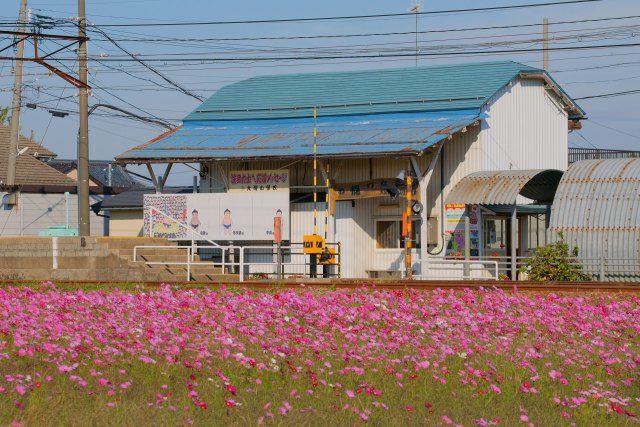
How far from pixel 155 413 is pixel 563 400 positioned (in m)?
4.37

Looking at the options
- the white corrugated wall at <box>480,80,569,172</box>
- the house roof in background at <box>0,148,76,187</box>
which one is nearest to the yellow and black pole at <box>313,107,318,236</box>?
the white corrugated wall at <box>480,80,569,172</box>

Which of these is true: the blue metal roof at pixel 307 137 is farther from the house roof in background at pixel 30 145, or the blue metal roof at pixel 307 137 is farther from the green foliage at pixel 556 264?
the house roof in background at pixel 30 145

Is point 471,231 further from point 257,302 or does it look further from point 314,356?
point 314,356

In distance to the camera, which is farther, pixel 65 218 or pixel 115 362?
pixel 65 218

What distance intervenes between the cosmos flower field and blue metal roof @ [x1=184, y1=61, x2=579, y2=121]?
18.6m

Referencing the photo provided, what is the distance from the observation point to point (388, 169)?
34.0 m

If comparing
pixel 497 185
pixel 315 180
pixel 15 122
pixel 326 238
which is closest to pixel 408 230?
pixel 497 185

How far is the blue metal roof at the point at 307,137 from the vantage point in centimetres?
3192

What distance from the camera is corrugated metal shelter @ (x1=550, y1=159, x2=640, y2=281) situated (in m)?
28.9

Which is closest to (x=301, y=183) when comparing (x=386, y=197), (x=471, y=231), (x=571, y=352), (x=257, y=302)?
(x=386, y=197)

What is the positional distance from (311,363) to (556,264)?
18.6m

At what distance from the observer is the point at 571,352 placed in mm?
13336

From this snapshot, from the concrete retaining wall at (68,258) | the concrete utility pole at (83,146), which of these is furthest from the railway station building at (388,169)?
the concrete retaining wall at (68,258)

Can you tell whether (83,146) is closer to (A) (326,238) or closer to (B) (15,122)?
(A) (326,238)
